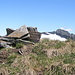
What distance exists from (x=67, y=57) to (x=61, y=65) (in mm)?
2074

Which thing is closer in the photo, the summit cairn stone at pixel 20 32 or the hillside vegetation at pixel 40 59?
the hillside vegetation at pixel 40 59

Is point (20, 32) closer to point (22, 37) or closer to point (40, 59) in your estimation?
point (22, 37)

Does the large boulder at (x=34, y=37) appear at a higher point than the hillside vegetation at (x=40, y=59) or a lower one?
higher

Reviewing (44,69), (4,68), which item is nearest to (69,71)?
(44,69)

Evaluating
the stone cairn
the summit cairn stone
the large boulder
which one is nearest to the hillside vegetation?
the stone cairn

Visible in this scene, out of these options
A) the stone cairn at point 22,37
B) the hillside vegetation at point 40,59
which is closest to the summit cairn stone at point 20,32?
the stone cairn at point 22,37

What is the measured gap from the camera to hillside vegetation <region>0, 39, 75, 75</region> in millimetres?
16375

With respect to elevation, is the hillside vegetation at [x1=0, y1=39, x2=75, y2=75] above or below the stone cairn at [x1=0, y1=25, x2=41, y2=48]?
below

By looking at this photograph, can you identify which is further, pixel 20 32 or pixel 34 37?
pixel 20 32

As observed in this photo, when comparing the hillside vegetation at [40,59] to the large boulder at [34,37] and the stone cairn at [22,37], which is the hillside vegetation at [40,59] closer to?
the stone cairn at [22,37]

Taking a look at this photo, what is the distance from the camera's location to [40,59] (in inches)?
728

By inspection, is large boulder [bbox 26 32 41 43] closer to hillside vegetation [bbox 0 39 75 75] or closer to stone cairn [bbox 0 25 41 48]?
stone cairn [bbox 0 25 41 48]

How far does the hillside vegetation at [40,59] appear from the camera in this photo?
645 inches

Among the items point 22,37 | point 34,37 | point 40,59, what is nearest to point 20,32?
point 22,37
